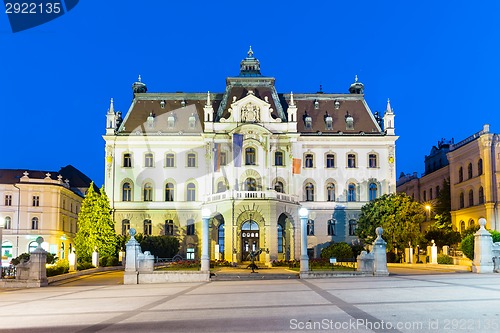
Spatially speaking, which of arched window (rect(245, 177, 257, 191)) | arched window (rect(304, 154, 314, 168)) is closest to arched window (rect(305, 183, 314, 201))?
arched window (rect(304, 154, 314, 168))

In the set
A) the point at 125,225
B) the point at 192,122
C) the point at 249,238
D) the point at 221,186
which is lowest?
the point at 249,238

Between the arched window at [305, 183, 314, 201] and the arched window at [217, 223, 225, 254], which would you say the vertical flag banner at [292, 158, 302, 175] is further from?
the arched window at [217, 223, 225, 254]

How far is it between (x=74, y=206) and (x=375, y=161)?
154 feet

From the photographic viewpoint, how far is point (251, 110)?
2621 inches

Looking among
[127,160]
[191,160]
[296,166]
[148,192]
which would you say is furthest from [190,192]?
[296,166]

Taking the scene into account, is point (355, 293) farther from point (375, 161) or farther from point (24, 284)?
point (375, 161)

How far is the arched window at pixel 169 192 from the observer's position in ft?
227

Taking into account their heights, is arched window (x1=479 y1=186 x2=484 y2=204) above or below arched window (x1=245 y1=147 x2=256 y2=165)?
below

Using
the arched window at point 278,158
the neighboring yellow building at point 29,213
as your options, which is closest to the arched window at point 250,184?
the arched window at point 278,158

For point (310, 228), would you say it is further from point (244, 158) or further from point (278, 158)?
point (244, 158)

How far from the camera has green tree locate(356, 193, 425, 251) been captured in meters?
56.9

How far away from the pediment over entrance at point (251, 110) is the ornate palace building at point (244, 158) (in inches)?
4.1

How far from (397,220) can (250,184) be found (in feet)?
53.4

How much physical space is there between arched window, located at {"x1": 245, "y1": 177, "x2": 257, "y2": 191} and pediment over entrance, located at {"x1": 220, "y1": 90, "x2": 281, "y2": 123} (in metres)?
6.11
